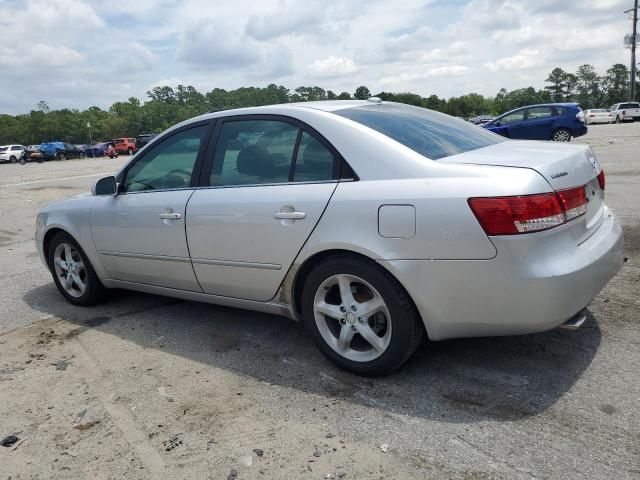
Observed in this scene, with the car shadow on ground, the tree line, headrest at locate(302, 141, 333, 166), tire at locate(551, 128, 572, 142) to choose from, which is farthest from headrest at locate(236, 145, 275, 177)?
the tree line

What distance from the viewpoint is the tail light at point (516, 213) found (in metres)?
Answer: 2.61

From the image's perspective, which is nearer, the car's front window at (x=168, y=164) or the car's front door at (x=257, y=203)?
the car's front door at (x=257, y=203)

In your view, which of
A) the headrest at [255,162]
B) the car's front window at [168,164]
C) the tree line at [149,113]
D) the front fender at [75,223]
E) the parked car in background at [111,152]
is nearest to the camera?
the headrest at [255,162]

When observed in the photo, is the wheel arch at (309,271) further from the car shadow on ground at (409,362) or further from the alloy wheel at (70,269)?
the alloy wheel at (70,269)

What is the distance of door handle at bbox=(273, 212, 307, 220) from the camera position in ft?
10.5

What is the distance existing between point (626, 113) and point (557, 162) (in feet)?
161

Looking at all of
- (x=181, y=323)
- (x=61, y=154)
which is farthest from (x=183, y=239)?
(x=61, y=154)

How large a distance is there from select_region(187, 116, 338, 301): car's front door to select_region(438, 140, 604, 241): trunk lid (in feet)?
2.66

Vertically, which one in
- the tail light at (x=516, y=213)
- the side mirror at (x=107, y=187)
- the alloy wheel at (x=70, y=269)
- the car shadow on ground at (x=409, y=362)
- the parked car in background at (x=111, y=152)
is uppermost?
the parked car in background at (x=111, y=152)

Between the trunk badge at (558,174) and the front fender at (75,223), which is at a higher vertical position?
the trunk badge at (558,174)

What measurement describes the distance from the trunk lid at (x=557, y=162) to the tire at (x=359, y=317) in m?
0.77

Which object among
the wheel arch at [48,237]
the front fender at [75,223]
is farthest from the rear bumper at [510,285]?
the wheel arch at [48,237]

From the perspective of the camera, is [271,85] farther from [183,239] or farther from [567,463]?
[567,463]

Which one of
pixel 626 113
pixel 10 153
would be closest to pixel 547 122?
pixel 626 113
